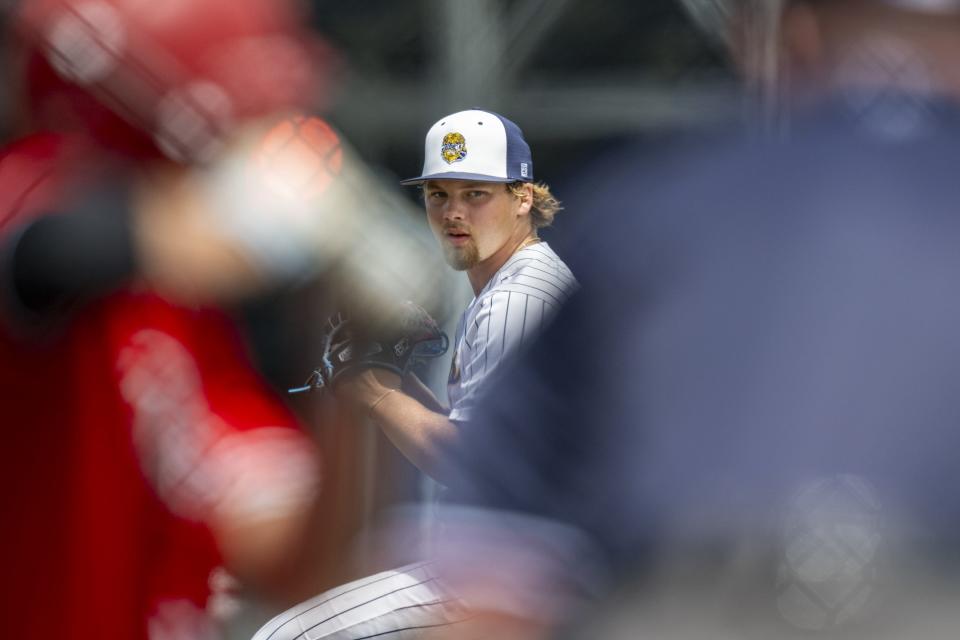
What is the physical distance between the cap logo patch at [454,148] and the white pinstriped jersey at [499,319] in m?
0.22

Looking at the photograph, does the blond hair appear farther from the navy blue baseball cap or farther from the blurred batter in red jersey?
the blurred batter in red jersey

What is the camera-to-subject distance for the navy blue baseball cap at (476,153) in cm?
204

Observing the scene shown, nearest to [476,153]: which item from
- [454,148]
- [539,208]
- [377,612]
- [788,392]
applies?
[454,148]

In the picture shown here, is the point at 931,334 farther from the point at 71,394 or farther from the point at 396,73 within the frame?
the point at 396,73

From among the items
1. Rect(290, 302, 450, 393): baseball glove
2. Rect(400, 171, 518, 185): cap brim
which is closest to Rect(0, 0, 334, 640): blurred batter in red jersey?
Rect(290, 302, 450, 393): baseball glove

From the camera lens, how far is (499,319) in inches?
70.7

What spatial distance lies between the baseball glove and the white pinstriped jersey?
2.1 inches

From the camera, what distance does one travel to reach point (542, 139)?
5.25m

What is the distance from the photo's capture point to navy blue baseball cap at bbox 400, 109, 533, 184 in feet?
6.70

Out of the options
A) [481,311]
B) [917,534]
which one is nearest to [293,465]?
[917,534]

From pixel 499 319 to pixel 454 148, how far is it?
15.2 inches

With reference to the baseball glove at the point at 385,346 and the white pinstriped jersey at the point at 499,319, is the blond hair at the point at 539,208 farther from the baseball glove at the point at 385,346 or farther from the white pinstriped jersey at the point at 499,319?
the baseball glove at the point at 385,346

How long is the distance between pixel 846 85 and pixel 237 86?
49cm

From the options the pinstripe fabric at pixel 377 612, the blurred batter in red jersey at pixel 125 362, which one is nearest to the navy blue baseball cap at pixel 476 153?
the pinstripe fabric at pixel 377 612
